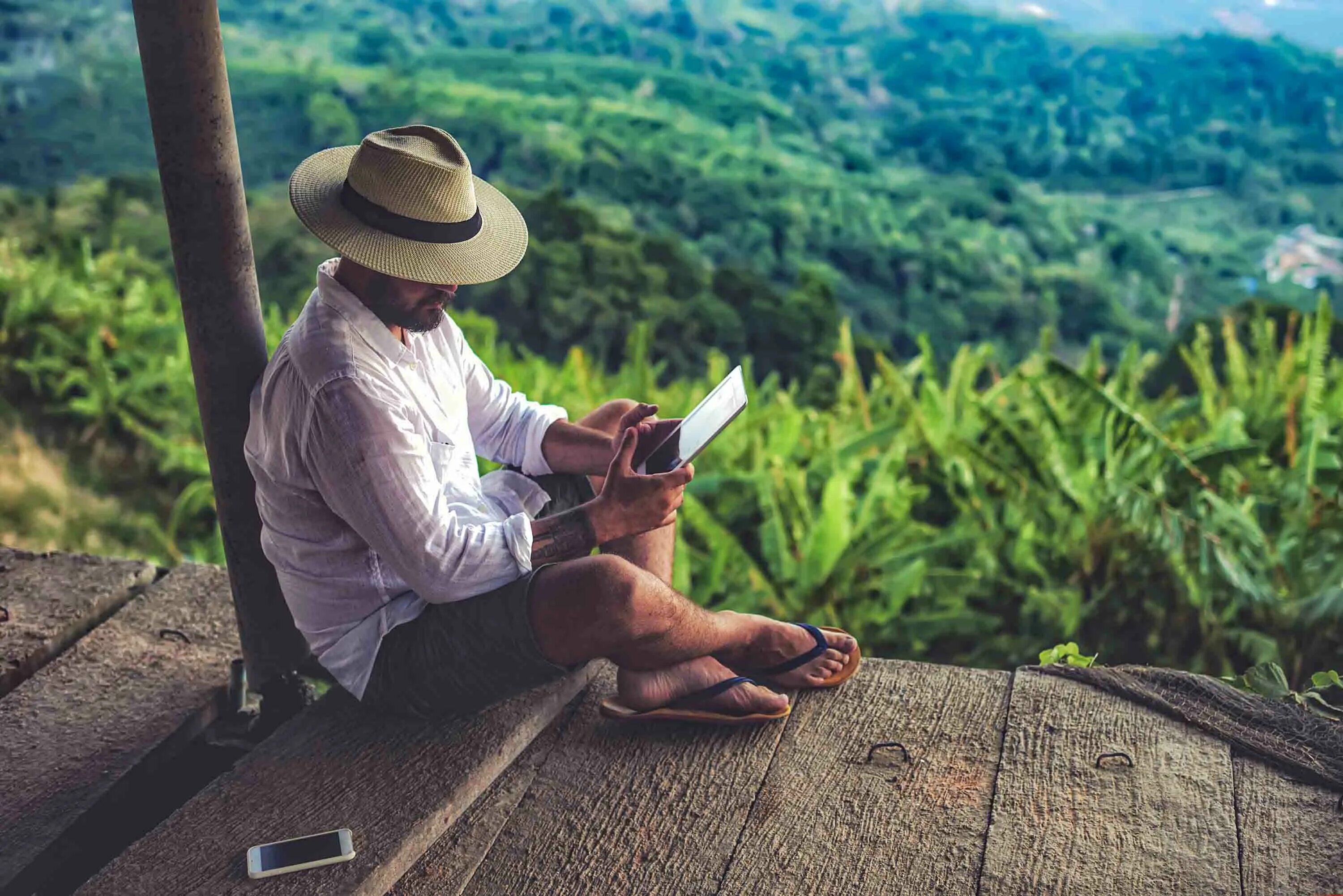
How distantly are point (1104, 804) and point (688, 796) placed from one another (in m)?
0.73

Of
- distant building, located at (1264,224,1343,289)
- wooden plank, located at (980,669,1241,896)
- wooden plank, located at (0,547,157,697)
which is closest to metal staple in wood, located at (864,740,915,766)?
wooden plank, located at (980,669,1241,896)

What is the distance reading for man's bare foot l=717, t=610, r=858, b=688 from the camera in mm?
2477

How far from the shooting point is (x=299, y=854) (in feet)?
6.20

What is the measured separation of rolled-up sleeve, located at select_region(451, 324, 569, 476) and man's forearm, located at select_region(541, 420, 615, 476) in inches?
0.5

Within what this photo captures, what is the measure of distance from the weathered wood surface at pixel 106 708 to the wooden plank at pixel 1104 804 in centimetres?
156

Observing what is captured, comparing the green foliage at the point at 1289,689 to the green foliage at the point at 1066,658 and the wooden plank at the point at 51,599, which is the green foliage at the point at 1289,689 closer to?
the green foliage at the point at 1066,658

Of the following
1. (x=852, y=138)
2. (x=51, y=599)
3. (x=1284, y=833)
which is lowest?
(x=852, y=138)

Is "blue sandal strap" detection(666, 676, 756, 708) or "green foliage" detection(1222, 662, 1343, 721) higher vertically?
"green foliage" detection(1222, 662, 1343, 721)

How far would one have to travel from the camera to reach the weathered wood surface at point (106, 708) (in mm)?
2090

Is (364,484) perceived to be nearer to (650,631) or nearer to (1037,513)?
(650,631)

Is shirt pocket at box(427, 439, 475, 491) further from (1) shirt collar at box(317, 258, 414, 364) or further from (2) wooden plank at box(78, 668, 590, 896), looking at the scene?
(2) wooden plank at box(78, 668, 590, 896)

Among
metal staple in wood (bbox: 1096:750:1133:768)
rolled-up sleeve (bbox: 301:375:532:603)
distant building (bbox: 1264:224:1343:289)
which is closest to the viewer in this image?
rolled-up sleeve (bbox: 301:375:532:603)

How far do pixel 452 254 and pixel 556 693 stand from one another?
910 millimetres

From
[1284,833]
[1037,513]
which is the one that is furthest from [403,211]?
[1037,513]
